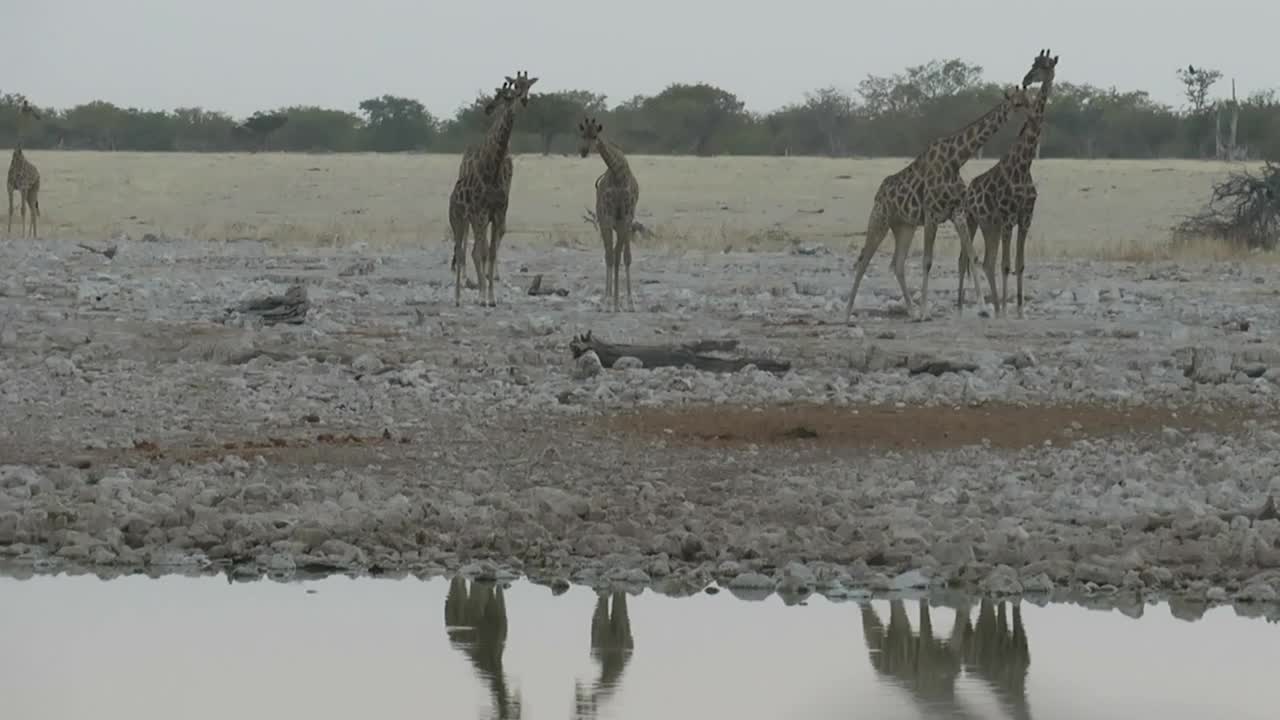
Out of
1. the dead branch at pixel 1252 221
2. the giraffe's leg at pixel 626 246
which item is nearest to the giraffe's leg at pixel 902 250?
the giraffe's leg at pixel 626 246

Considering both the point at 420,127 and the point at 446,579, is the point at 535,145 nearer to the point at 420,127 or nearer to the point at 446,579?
the point at 420,127

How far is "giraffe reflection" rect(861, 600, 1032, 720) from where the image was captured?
6898 millimetres

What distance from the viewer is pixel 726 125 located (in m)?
62.7

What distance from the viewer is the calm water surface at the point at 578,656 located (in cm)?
677

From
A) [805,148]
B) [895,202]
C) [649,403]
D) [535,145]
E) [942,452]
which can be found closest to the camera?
[942,452]

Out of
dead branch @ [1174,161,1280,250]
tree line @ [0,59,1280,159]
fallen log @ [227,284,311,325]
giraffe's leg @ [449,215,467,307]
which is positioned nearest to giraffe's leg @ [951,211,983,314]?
giraffe's leg @ [449,215,467,307]

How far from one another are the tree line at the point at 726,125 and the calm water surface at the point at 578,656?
43.0 m

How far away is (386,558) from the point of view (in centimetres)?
882

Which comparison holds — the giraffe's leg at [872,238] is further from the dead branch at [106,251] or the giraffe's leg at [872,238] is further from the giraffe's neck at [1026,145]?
the dead branch at [106,251]

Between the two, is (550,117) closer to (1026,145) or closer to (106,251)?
(106,251)

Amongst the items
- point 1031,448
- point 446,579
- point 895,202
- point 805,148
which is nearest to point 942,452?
point 1031,448

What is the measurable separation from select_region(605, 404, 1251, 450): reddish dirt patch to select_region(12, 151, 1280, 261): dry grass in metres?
12.7

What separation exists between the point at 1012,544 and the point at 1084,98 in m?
57.8

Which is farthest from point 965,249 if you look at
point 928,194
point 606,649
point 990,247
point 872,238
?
point 606,649
